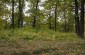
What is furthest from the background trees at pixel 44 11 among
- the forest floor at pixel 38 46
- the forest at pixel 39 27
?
the forest floor at pixel 38 46

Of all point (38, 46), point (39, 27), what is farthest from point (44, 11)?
point (38, 46)

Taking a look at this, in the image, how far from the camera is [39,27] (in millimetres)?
38906

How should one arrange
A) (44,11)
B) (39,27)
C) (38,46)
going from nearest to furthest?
(38,46) → (39,27) → (44,11)

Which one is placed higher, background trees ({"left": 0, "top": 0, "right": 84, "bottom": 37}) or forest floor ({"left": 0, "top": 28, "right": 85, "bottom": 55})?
background trees ({"left": 0, "top": 0, "right": 84, "bottom": 37})

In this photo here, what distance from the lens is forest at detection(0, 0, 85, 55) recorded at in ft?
48.5

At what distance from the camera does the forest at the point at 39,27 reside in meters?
14.8

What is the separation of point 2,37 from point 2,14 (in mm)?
2988

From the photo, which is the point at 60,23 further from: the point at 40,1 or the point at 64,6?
the point at 64,6

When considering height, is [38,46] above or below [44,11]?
below

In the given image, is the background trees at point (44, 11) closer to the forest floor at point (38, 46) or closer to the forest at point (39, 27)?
the forest at point (39, 27)

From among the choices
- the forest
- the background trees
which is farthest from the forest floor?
the background trees

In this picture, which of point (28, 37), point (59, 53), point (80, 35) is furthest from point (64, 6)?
point (59, 53)

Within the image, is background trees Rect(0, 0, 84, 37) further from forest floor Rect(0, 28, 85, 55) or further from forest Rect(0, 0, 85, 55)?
forest floor Rect(0, 28, 85, 55)

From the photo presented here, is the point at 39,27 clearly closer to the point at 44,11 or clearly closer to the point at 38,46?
the point at 44,11
